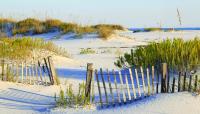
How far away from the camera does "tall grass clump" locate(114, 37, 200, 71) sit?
14844 millimetres

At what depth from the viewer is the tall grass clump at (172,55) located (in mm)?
14844

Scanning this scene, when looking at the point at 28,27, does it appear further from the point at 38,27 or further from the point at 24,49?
the point at 24,49

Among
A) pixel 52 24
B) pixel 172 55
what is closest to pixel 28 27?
pixel 52 24

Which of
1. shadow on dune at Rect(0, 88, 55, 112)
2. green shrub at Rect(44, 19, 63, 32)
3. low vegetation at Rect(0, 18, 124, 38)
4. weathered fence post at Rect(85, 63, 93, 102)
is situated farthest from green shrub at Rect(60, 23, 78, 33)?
weathered fence post at Rect(85, 63, 93, 102)

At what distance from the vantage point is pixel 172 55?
1505cm

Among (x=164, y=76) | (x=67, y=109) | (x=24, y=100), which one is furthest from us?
(x=24, y=100)

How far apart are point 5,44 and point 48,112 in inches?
362

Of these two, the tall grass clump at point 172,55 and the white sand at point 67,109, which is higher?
the tall grass clump at point 172,55

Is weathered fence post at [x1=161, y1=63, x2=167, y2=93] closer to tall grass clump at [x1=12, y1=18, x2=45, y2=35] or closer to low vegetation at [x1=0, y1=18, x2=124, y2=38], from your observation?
low vegetation at [x1=0, y1=18, x2=124, y2=38]

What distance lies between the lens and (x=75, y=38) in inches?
1324

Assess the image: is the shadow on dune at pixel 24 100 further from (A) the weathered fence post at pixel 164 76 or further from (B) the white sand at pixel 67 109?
(A) the weathered fence post at pixel 164 76

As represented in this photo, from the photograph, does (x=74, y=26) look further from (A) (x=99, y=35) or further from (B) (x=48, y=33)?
(A) (x=99, y=35)

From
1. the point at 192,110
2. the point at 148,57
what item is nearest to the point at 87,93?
the point at 192,110

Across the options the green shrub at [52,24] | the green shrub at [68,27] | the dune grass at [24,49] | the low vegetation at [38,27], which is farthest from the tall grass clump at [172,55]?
the green shrub at [52,24]
